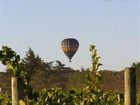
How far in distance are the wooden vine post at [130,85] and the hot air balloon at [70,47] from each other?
5832cm

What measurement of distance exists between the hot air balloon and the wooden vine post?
5832 cm

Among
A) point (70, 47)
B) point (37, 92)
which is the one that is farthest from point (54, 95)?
point (70, 47)

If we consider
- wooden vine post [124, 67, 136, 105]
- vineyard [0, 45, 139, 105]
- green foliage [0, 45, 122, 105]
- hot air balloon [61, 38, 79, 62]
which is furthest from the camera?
hot air balloon [61, 38, 79, 62]

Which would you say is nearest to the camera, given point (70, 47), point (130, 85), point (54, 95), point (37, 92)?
point (130, 85)

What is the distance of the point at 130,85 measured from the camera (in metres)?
7.03

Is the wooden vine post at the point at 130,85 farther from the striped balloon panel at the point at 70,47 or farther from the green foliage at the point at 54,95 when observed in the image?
the striped balloon panel at the point at 70,47

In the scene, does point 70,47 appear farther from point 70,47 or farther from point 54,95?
point 54,95

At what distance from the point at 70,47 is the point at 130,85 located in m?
58.7

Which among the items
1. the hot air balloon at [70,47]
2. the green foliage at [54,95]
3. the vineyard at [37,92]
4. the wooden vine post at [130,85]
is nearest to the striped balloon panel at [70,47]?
the hot air balloon at [70,47]

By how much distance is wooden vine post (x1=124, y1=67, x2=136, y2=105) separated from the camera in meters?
6.98

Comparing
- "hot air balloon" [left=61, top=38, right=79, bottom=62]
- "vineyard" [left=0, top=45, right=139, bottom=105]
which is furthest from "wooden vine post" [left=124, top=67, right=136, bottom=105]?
"hot air balloon" [left=61, top=38, right=79, bottom=62]

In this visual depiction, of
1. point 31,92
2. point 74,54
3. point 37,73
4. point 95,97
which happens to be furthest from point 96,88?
point 37,73

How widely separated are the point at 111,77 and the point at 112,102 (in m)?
39.9

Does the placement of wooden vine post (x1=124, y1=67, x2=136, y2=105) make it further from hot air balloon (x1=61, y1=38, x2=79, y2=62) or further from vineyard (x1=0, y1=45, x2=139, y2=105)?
hot air balloon (x1=61, y1=38, x2=79, y2=62)
